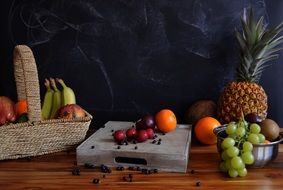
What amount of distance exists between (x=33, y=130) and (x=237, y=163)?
26.3 inches

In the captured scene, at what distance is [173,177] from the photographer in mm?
957

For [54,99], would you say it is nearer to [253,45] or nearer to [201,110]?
[201,110]

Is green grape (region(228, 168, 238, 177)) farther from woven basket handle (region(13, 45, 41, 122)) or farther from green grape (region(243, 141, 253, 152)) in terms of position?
woven basket handle (region(13, 45, 41, 122))

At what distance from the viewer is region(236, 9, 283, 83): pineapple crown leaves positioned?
4.02 ft

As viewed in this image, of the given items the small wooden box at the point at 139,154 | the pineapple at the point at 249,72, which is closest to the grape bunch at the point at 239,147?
the small wooden box at the point at 139,154

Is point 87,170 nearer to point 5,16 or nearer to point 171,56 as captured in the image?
point 171,56

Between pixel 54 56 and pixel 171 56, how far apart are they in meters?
0.53

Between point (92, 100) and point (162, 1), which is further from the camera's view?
point (92, 100)

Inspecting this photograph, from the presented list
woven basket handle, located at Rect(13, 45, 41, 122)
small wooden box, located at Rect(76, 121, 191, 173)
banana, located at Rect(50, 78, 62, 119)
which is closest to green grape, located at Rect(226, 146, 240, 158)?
small wooden box, located at Rect(76, 121, 191, 173)

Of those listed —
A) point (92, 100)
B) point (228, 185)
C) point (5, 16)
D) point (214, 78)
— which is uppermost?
point (5, 16)

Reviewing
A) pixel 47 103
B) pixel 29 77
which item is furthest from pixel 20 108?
pixel 29 77

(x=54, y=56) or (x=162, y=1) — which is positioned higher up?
(x=162, y=1)

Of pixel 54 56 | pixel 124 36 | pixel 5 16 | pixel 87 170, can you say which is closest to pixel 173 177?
pixel 87 170

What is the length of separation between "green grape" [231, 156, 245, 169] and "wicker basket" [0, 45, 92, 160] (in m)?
0.52
